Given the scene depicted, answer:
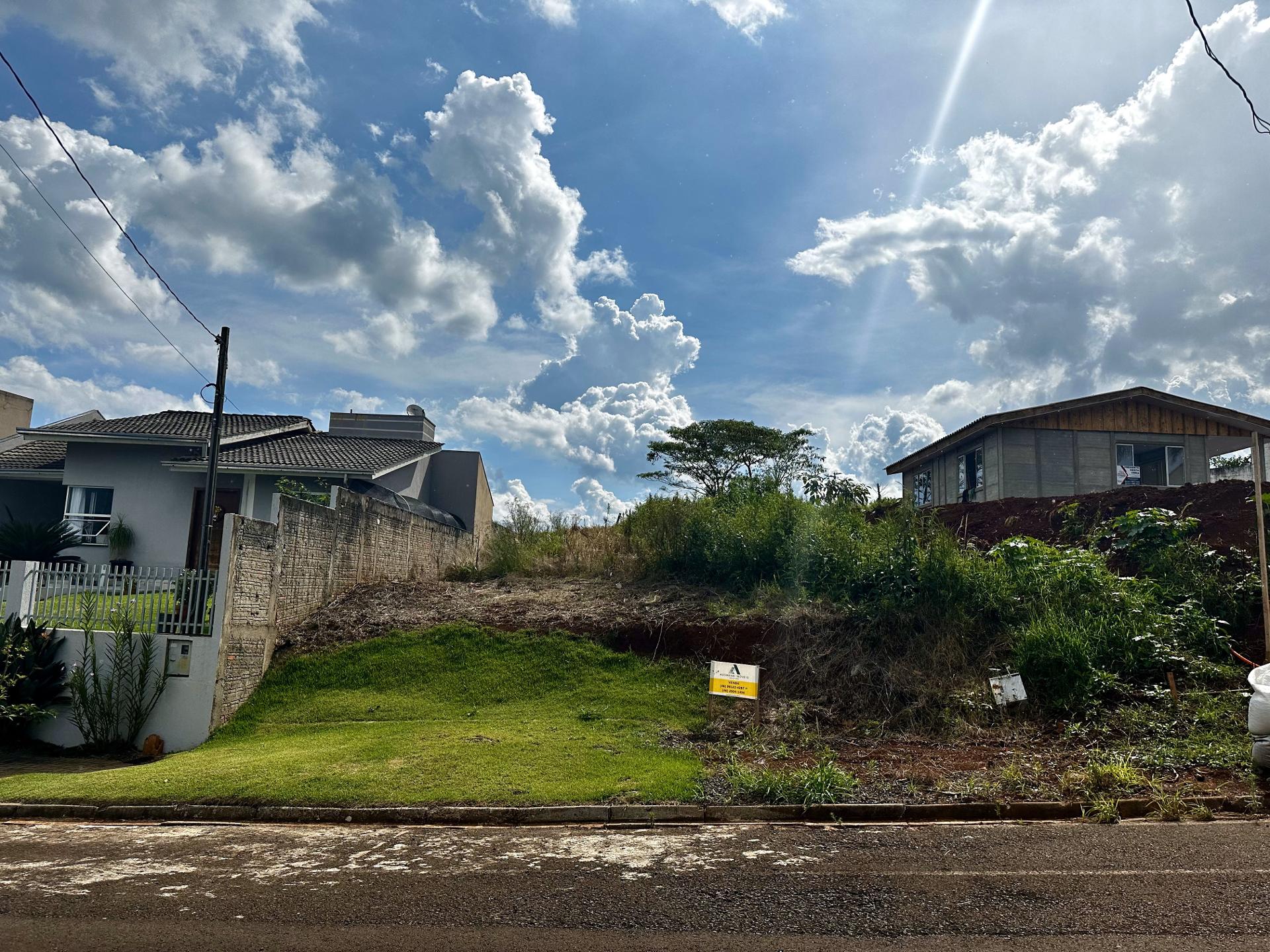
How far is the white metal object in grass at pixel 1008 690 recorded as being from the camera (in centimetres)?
1007

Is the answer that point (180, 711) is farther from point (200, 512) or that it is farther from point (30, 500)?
point (30, 500)

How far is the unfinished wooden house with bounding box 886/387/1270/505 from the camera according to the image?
20.0 m

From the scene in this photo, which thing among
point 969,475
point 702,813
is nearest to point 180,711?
point 702,813

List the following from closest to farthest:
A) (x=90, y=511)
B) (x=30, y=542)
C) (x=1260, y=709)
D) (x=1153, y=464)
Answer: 1. (x=1260, y=709)
2. (x=30, y=542)
3. (x=90, y=511)
4. (x=1153, y=464)

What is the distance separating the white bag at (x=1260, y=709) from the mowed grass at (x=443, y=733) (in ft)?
17.7

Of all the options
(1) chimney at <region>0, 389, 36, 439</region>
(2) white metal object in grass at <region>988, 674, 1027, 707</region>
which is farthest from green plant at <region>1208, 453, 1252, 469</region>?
(1) chimney at <region>0, 389, 36, 439</region>

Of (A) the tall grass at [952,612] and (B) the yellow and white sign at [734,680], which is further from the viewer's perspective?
(A) the tall grass at [952,612]

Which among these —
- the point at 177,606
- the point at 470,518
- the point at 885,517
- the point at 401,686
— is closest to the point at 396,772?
the point at 401,686

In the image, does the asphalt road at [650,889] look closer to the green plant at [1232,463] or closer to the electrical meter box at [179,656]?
the electrical meter box at [179,656]

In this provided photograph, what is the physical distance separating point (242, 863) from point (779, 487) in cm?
1319

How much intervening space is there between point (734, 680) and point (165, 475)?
16822 millimetres

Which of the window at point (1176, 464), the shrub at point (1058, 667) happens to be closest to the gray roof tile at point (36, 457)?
the shrub at point (1058, 667)

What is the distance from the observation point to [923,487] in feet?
84.4

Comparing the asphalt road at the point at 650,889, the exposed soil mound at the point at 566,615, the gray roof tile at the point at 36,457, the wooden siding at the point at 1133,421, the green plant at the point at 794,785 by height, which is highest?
the wooden siding at the point at 1133,421
